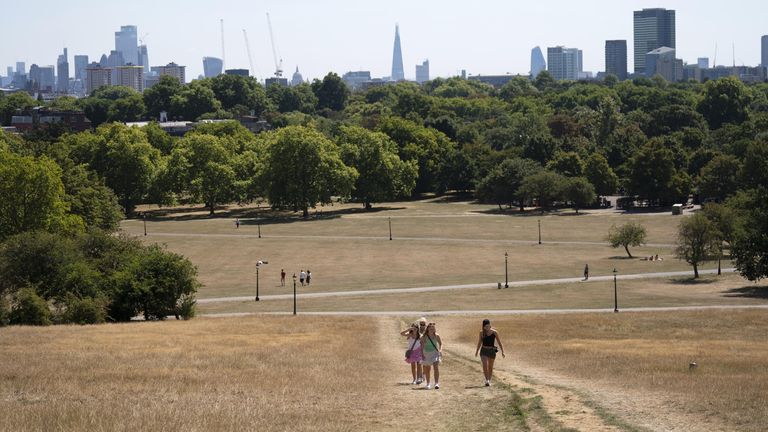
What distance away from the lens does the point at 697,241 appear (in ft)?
235

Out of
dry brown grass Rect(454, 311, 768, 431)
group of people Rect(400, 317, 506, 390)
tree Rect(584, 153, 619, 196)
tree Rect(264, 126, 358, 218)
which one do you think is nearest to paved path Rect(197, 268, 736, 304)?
dry brown grass Rect(454, 311, 768, 431)

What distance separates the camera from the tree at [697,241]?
234 feet

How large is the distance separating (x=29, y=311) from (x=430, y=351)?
86.3 feet

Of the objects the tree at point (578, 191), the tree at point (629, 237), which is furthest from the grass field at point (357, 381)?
the tree at point (578, 191)

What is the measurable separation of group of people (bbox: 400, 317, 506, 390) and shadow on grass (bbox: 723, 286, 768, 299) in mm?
40428

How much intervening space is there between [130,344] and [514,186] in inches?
3735

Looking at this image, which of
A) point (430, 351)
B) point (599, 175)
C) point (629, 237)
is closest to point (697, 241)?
point (629, 237)

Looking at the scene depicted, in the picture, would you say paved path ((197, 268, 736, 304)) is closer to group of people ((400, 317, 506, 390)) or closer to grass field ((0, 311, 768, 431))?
grass field ((0, 311, 768, 431))

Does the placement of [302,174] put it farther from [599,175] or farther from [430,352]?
[430,352]

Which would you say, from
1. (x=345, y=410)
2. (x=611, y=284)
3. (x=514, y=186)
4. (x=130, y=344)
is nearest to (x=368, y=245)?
(x=611, y=284)

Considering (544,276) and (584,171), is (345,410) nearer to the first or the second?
(544,276)

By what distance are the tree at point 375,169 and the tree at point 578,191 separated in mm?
21382

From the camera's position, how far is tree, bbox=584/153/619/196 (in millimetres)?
128125

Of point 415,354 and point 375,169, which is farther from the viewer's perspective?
point 375,169
